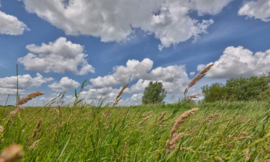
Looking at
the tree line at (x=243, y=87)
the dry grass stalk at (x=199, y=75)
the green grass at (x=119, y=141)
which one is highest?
the tree line at (x=243, y=87)

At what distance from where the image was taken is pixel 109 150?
2.33 meters

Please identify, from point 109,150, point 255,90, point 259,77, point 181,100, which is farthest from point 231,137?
point 259,77

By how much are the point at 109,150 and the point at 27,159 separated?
928 millimetres

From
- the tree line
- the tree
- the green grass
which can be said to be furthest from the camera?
the tree

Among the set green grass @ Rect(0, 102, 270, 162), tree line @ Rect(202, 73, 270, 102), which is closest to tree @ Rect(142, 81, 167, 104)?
tree line @ Rect(202, 73, 270, 102)

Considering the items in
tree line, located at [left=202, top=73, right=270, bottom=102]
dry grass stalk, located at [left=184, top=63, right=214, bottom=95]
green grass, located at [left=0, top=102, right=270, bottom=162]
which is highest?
tree line, located at [left=202, top=73, right=270, bottom=102]

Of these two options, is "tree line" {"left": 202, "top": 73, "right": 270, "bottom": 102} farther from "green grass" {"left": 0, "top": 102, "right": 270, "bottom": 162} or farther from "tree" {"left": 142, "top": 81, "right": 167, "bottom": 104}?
"green grass" {"left": 0, "top": 102, "right": 270, "bottom": 162}

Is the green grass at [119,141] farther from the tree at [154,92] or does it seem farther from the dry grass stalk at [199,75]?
the tree at [154,92]

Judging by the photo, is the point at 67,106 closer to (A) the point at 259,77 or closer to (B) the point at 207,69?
(B) the point at 207,69

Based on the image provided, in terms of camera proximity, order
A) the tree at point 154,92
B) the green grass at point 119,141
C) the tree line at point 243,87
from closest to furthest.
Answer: the green grass at point 119,141 → the tree line at point 243,87 → the tree at point 154,92

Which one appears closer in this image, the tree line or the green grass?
the green grass

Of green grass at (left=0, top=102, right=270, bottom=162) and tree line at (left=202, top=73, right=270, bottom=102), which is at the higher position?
tree line at (left=202, top=73, right=270, bottom=102)

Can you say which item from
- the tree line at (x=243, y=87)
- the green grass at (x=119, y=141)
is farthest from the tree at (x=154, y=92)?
the green grass at (x=119, y=141)

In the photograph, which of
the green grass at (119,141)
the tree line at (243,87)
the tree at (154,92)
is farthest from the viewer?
the tree at (154,92)
